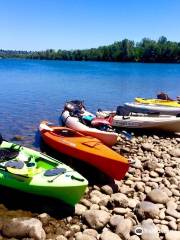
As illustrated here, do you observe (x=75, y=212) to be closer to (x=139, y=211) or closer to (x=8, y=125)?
(x=139, y=211)

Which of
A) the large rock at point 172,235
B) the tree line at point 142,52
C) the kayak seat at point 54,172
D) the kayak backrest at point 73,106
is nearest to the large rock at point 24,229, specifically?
the kayak seat at point 54,172

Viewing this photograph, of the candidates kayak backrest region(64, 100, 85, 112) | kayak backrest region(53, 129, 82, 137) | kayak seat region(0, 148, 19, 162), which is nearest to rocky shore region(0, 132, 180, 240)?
kayak seat region(0, 148, 19, 162)

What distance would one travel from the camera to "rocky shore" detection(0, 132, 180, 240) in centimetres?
834

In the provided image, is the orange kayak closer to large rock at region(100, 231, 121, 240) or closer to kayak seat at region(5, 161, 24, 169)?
kayak seat at region(5, 161, 24, 169)

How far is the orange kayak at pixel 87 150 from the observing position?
11.3m

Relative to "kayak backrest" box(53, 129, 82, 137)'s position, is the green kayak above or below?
below

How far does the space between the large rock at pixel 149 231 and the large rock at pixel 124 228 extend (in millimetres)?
333

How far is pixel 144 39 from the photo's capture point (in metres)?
148

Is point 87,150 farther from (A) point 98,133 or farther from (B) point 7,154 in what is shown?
(A) point 98,133

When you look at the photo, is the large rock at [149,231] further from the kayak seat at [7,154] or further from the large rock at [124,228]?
the kayak seat at [7,154]

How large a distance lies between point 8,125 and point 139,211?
12920mm

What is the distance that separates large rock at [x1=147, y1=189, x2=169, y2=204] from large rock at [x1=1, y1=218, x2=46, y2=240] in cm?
Answer: 320

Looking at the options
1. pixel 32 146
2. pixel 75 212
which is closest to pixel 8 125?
pixel 32 146

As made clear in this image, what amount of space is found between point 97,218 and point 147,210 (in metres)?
1.35
